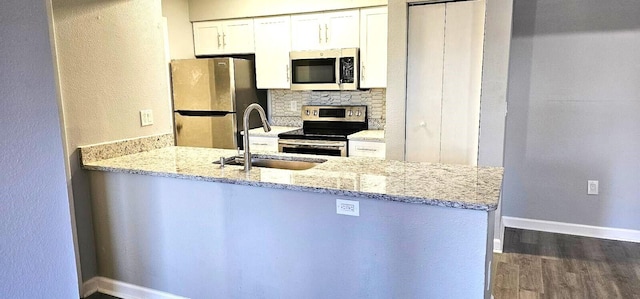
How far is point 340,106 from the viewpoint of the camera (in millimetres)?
4668

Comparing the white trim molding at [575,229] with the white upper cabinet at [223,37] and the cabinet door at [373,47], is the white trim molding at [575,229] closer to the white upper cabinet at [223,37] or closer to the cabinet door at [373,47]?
the cabinet door at [373,47]

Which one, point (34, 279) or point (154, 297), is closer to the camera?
point (34, 279)

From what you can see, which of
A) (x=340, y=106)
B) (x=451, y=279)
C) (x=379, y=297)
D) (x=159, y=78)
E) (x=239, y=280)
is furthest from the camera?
(x=340, y=106)

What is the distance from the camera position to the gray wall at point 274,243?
5.99 ft

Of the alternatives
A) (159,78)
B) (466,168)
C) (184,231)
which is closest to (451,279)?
(466,168)

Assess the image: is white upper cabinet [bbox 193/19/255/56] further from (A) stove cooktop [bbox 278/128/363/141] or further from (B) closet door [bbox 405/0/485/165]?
(B) closet door [bbox 405/0/485/165]

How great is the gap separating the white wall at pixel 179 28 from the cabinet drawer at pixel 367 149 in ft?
7.19

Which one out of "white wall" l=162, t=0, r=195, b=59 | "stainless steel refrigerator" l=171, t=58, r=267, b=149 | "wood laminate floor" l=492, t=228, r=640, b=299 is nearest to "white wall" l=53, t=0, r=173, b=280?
"stainless steel refrigerator" l=171, t=58, r=267, b=149

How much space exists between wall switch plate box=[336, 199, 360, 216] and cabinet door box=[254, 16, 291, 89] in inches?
108

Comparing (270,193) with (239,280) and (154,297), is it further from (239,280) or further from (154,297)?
(154,297)

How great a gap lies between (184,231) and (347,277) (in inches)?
38.4

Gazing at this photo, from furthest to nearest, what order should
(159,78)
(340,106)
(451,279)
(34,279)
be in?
(340,106) → (159,78) → (451,279) → (34,279)

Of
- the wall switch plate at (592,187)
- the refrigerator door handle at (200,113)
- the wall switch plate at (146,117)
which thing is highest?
the wall switch plate at (146,117)

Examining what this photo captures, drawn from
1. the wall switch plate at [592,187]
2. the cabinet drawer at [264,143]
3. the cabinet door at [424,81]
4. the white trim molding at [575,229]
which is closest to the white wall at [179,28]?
the cabinet drawer at [264,143]
